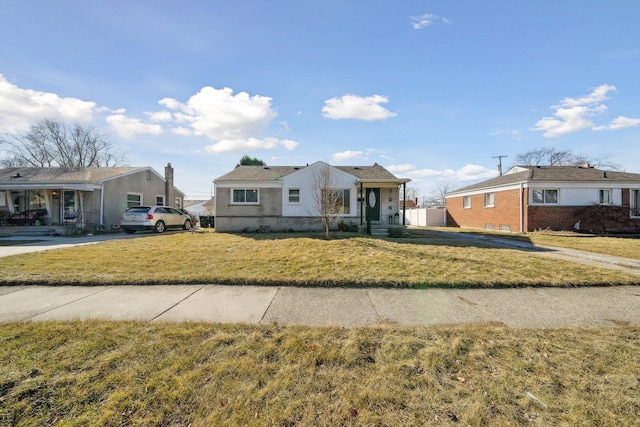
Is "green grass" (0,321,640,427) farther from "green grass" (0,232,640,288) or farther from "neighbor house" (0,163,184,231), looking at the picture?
"neighbor house" (0,163,184,231)

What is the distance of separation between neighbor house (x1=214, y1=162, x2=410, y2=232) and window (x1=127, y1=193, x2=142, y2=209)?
954 cm

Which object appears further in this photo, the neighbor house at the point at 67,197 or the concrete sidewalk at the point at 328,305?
the neighbor house at the point at 67,197

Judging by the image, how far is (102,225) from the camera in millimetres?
19500

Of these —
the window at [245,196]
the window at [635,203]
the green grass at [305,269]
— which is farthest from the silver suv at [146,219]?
the window at [635,203]

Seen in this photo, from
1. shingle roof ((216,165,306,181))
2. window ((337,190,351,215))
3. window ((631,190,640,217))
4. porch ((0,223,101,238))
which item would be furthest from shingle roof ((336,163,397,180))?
porch ((0,223,101,238))

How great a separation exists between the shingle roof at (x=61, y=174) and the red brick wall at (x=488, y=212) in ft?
93.3

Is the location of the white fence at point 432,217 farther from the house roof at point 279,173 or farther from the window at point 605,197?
the window at point 605,197

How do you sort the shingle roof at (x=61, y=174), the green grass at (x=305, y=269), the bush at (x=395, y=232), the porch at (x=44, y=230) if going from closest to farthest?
the green grass at (x=305, y=269) → the bush at (x=395, y=232) → the porch at (x=44, y=230) → the shingle roof at (x=61, y=174)

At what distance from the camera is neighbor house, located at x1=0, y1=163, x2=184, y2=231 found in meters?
19.0

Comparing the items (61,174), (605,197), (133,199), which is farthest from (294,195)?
(605,197)

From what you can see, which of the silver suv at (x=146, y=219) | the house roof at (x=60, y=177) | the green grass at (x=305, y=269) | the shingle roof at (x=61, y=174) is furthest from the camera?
the shingle roof at (x=61, y=174)

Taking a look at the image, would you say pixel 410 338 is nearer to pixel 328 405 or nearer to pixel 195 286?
pixel 328 405

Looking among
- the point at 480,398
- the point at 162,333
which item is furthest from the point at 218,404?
the point at 480,398

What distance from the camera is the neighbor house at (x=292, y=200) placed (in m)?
17.3
